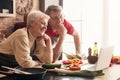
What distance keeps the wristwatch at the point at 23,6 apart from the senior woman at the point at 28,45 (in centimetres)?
205

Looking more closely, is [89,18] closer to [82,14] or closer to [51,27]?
[82,14]

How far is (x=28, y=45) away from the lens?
1.94 metres

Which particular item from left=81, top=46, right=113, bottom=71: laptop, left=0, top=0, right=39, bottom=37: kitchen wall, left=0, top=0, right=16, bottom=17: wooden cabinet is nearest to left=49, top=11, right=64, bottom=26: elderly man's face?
left=81, top=46, right=113, bottom=71: laptop

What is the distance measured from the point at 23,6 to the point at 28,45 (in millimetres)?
2406

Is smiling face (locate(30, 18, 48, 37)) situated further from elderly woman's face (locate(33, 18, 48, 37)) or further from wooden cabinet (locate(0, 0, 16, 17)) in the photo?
wooden cabinet (locate(0, 0, 16, 17))

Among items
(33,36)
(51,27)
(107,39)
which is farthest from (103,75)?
(107,39)

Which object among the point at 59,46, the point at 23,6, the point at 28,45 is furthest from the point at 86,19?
the point at 28,45

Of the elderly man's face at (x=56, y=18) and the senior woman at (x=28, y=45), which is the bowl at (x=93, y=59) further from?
the elderly man's face at (x=56, y=18)

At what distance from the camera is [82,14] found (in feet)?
15.8

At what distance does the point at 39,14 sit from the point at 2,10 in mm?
1822

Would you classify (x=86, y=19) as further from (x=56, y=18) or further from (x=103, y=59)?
(x=103, y=59)

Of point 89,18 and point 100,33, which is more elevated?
point 89,18

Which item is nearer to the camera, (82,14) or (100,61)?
(100,61)

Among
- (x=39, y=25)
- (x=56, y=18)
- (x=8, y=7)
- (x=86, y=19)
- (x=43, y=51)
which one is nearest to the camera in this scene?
(x=39, y=25)
